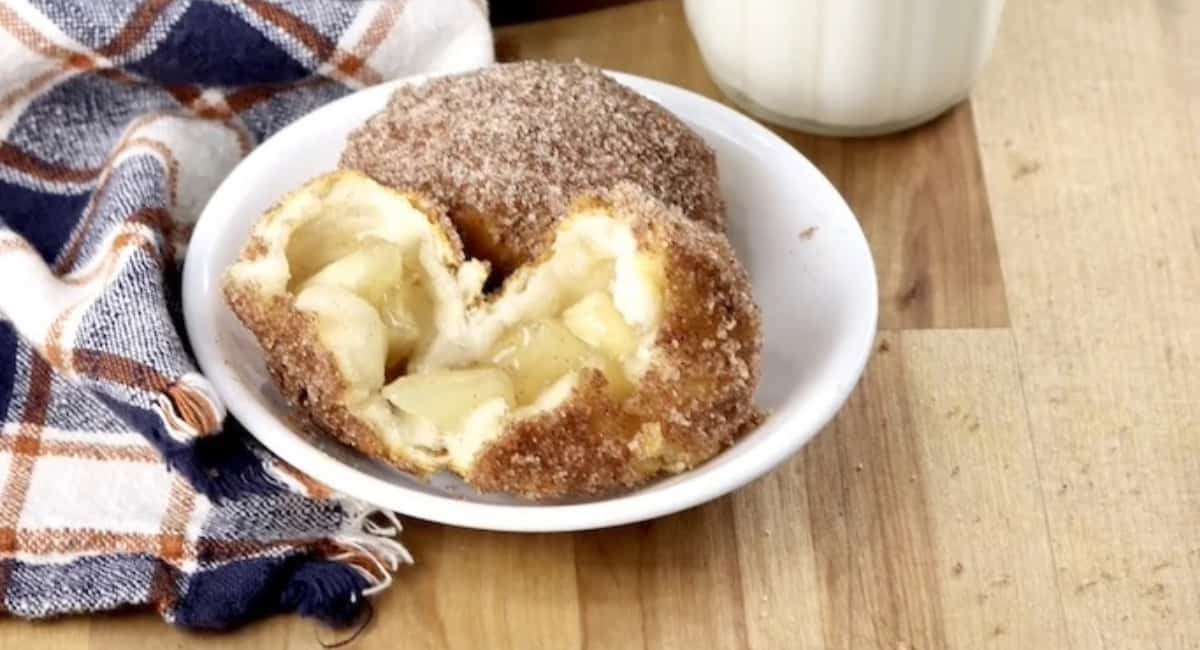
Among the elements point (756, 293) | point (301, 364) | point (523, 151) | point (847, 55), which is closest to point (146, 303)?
point (301, 364)

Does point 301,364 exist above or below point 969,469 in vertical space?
above

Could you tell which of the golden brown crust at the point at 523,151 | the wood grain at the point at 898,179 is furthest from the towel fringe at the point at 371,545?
the wood grain at the point at 898,179

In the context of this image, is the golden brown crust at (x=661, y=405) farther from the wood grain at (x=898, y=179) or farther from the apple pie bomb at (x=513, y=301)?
the wood grain at (x=898, y=179)

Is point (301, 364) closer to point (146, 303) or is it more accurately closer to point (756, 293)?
point (146, 303)

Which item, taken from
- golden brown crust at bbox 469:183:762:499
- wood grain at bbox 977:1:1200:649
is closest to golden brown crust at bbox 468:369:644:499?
golden brown crust at bbox 469:183:762:499

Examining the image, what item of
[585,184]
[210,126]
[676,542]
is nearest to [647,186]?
[585,184]
